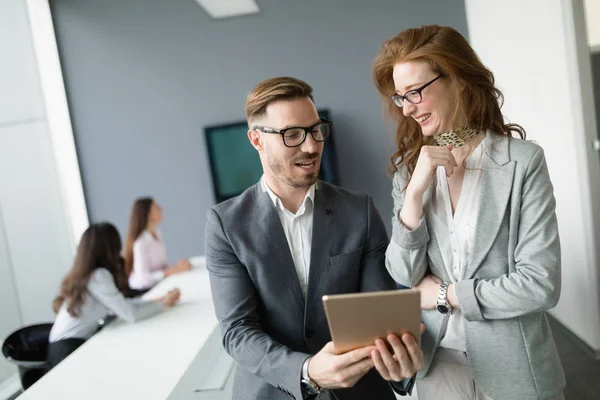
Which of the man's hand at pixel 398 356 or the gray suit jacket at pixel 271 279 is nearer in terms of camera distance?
the man's hand at pixel 398 356

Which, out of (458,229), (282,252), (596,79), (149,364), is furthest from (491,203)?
(596,79)

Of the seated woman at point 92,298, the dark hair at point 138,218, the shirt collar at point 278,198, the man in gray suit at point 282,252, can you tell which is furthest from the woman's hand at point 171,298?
the shirt collar at point 278,198

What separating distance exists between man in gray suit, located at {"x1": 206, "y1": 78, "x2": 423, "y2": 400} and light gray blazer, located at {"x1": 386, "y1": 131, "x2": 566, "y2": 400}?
0.17 meters

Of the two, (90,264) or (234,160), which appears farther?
(234,160)

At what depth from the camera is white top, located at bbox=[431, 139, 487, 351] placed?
56.7 inches

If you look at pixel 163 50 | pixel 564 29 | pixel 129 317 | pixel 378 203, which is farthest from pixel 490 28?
pixel 129 317

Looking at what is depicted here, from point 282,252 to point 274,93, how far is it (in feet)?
1.43

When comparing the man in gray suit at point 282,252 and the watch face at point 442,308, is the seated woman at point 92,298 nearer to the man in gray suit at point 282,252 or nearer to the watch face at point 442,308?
the man in gray suit at point 282,252

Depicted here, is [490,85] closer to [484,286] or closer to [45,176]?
[484,286]

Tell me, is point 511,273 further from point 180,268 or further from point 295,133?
point 180,268

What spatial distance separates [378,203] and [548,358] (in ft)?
15.5

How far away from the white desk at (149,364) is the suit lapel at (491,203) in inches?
49.9

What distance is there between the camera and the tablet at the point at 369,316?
42.8 inches

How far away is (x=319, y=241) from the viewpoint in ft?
4.81
